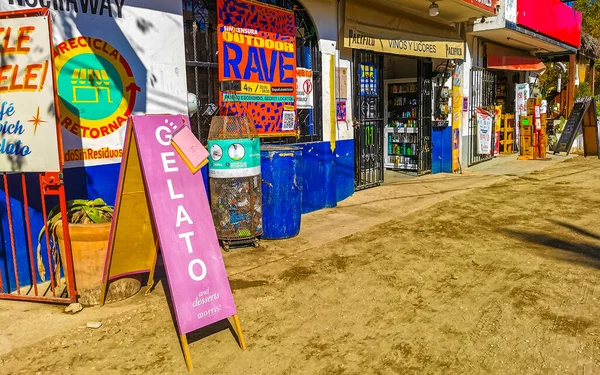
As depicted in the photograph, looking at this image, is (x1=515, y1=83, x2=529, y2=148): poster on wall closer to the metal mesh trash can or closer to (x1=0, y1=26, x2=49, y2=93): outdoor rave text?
the metal mesh trash can

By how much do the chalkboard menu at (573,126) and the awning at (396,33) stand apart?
5.58 meters

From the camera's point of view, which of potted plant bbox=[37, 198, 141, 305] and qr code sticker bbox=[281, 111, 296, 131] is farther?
qr code sticker bbox=[281, 111, 296, 131]

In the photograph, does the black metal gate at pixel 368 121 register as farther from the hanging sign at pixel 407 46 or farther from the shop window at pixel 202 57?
the shop window at pixel 202 57

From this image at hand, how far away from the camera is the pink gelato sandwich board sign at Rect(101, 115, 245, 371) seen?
124 inches

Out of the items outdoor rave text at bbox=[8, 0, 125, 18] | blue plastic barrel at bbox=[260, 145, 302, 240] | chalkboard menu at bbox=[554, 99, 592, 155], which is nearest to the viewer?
outdoor rave text at bbox=[8, 0, 125, 18]

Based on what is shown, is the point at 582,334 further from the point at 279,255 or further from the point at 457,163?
the point at 457,163

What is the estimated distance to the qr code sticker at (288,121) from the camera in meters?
7.15

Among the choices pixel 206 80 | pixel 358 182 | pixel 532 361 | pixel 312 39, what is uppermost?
pixel 312 39

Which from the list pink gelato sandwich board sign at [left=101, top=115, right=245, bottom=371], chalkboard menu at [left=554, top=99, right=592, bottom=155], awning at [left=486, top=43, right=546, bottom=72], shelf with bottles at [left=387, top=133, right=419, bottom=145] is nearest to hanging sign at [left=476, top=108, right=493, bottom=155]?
awning at [left=486, top=43, right=546, bottom=72]

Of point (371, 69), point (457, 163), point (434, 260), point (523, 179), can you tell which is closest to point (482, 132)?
point (457, 163)

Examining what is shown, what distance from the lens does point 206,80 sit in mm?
6113

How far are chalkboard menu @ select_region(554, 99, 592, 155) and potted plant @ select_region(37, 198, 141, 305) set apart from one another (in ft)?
48.1

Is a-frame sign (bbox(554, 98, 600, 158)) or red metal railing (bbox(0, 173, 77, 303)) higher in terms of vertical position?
a-frame sign (bbox(554, 98, 600, 158))

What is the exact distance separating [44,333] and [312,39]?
577 cm
